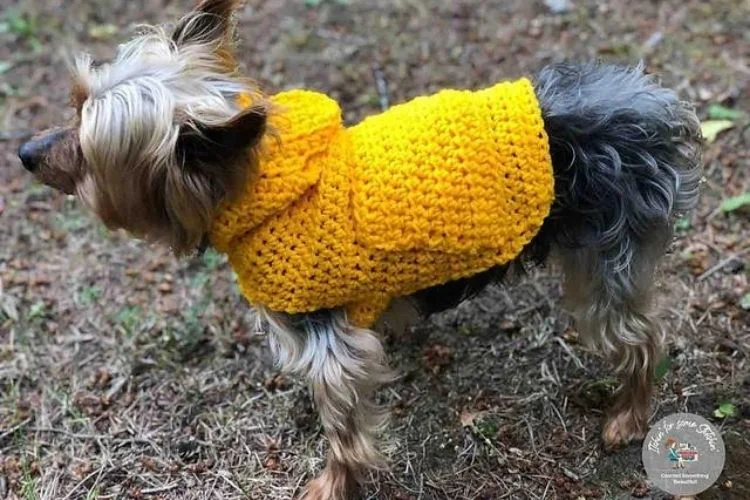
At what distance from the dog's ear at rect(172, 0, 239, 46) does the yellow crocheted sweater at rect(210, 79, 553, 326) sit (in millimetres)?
332

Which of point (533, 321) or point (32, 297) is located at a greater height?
point (32, 297)

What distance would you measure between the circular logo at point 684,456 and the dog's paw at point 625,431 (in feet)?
1.12

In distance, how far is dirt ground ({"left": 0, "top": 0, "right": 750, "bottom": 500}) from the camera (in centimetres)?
395

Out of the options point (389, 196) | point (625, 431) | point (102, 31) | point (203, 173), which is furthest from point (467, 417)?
point (102, 31)

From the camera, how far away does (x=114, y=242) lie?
16.7 feet

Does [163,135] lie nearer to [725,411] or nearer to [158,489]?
[158,489]

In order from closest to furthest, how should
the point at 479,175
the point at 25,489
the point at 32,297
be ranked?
the point at 479,175
the point at 25,489
the point at 32,297

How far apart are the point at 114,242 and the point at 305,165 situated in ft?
7.49

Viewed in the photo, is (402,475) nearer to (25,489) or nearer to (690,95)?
(25,489)

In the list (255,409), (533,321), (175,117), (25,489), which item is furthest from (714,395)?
(25,489)

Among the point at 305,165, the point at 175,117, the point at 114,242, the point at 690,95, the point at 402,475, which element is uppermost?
the point at 175,117

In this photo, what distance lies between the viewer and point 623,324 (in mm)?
3660

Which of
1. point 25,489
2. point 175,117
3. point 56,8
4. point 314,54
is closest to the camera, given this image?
point 175,117

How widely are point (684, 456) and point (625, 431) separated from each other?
1.59ft
